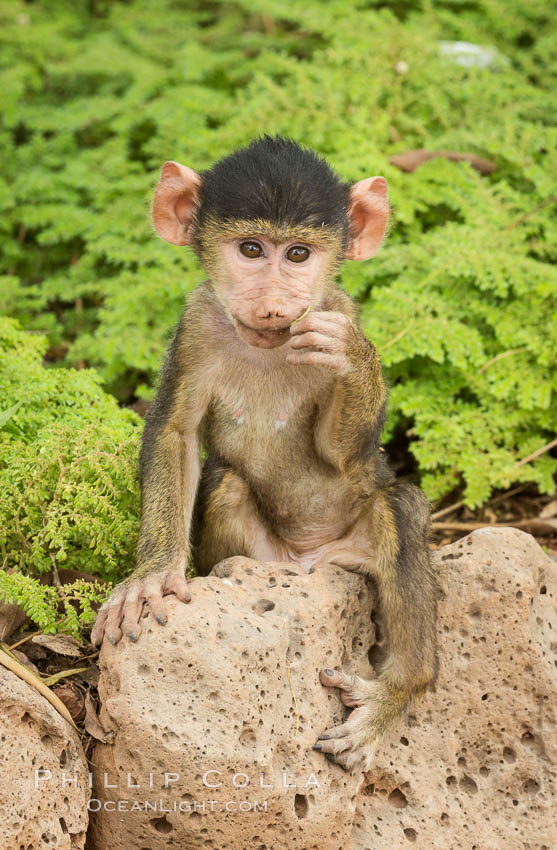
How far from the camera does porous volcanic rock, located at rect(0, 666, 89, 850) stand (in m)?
3.63

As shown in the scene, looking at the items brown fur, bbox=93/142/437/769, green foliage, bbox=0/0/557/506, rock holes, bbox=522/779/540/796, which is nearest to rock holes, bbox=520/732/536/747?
rock holes, bbox=522/779/540/796

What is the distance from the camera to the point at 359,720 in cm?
425

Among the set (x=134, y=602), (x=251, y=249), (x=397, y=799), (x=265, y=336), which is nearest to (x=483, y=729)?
(x=397, y=799)

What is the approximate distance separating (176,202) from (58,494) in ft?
4.87

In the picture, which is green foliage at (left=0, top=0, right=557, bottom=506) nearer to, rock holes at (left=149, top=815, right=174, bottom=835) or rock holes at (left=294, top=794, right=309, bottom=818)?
rock holes at (left=294, top=794, right=309, bottom=818)

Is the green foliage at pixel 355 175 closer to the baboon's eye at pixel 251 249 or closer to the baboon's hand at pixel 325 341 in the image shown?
the baboon's eye at pixel 251 249

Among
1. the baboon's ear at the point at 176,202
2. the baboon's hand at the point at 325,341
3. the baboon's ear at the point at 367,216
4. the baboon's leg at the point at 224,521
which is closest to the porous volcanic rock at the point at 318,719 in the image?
the baboon's leg at the point at 224,521

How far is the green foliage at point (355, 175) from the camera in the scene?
652 centimetres

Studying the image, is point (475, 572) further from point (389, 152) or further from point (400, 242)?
point (389, 152)

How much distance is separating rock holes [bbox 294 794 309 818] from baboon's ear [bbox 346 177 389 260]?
8.03 ft

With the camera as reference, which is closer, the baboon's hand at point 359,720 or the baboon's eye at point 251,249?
the baboon's hand at point 359,720

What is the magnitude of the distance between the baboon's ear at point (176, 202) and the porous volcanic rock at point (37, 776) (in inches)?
84.6

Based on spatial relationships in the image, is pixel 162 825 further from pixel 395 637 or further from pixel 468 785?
pixel 468 785

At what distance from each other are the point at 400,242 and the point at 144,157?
9.91 feet
